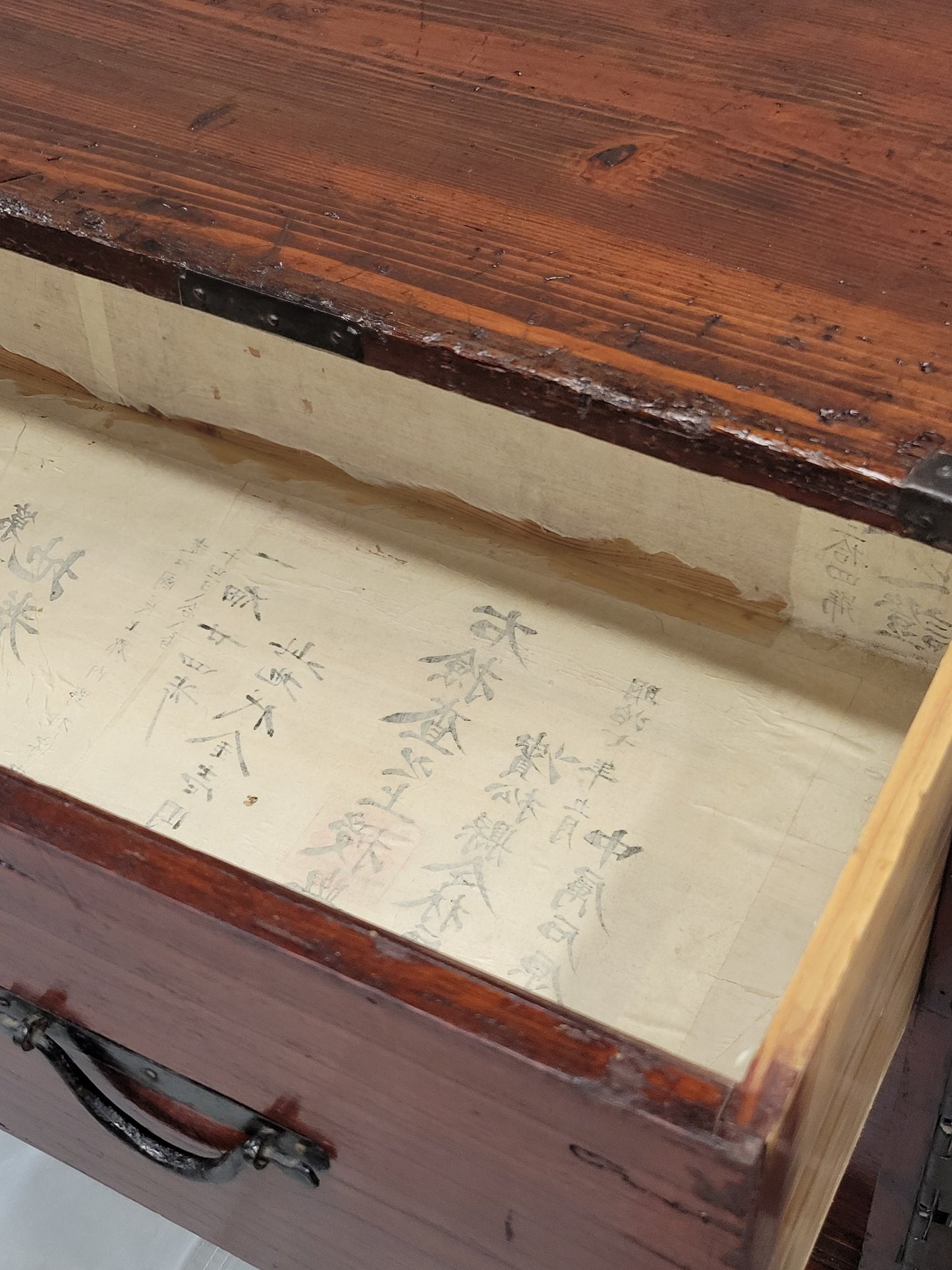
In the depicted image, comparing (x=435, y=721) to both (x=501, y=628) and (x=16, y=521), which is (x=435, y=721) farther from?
(x=16, y=521)

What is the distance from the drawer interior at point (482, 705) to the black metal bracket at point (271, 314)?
19 cm

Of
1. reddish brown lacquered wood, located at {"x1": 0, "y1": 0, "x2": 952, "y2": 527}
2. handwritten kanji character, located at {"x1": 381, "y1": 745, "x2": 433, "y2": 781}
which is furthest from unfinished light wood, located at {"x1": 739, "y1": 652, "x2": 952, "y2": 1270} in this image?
handwritten kanji character, located at {"x1": 381, "y1": 745, "x2": 433, "y2": 781}

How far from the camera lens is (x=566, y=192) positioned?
616 millimetres

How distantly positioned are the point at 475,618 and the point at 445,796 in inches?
4.5

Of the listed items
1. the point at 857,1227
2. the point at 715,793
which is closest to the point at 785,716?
the point at 715,793

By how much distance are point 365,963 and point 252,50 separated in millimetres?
510

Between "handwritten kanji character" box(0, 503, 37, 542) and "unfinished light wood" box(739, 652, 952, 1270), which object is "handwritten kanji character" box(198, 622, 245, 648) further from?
"unfinished light wood" box(739, 652, 952, 1270)

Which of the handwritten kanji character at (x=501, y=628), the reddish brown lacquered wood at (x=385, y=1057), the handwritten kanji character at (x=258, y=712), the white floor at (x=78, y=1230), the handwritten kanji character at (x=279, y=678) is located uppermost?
the handwritten kanji character at (x=501, y=628)

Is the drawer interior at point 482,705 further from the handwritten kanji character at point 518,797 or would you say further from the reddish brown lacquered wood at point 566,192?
the reddish brown lacquered wood at point 566,192

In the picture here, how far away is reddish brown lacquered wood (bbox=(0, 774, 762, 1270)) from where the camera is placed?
1.23 ft

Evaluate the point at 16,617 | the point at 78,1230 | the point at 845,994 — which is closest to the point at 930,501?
the point at 845,994

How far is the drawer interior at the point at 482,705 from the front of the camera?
23.9 inches

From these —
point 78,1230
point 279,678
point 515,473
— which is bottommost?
point 78,1230

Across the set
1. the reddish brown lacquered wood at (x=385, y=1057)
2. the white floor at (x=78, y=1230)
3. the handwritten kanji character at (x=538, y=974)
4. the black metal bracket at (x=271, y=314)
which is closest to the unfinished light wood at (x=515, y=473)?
the black metal bracket at (x=271, y=314)
